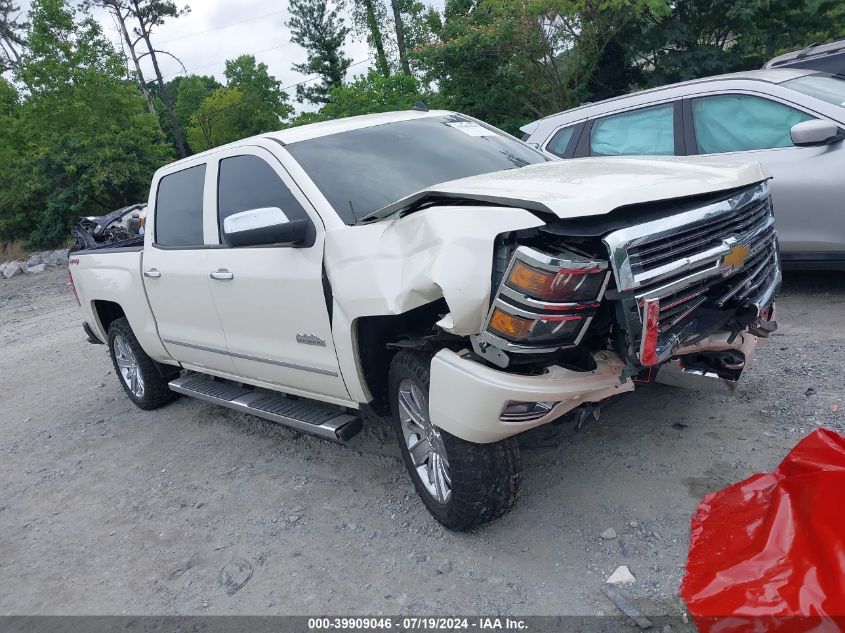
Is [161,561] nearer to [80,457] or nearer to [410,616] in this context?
[410,616]

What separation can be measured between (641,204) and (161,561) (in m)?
2.88

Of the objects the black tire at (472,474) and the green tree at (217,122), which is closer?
the black tire at (472,474)

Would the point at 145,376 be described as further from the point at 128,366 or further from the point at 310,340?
the point at 310,340

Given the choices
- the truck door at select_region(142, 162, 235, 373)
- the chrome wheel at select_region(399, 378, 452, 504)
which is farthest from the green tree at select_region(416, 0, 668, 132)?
the chrome wheel at select_region(399, 378, 452, 504)

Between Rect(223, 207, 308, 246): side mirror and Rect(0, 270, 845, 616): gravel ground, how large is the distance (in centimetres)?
146

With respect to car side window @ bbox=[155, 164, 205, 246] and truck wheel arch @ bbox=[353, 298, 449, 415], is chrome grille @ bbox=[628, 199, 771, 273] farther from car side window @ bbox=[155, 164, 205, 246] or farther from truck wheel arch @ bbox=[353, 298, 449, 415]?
car side window @ bbox=[155, 164, 205, 246]

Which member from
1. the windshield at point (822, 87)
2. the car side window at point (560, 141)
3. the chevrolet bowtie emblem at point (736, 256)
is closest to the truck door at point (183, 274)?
the chevrolet bowtie emblem at point (736, 256)

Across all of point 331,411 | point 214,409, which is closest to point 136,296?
point 214,409

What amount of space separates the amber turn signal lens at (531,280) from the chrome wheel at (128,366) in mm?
4333

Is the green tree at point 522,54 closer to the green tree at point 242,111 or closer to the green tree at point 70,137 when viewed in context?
the green tree at point 70,137

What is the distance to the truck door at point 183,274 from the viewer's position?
4.46m

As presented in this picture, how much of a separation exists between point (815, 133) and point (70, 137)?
26250 millimetres

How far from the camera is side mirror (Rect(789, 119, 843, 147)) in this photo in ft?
15.9

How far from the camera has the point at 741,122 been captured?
5.54 metres
